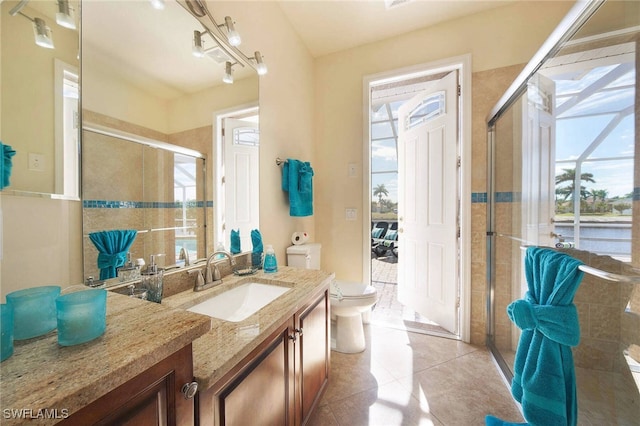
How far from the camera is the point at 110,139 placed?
33.3 inches

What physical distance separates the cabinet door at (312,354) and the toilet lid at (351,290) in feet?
1.50

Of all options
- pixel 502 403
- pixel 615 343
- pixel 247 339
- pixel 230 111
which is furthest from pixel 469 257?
pixel 230 111

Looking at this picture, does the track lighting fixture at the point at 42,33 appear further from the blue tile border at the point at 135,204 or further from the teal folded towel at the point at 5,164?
the blue tile border at the point at 135,204

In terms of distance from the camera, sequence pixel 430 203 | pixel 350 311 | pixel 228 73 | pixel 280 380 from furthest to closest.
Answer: pixel 430 203, pixel 350 311, pixel 228 73, pixel 280 380

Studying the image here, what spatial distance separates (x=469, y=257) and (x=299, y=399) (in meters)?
1.68

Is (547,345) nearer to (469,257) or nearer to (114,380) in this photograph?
(469,257)

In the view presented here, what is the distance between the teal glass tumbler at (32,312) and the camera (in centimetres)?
45

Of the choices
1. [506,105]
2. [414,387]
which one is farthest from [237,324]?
[506,105]

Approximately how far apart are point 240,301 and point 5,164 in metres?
0.89

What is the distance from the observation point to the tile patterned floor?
1.29 m

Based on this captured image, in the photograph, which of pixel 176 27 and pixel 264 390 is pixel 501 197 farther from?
pixel 176 27

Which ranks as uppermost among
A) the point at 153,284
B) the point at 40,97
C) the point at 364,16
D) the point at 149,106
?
the point at 364,16

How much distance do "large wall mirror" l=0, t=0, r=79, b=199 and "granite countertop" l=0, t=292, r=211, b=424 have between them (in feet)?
1.46

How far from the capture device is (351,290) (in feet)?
6.24
